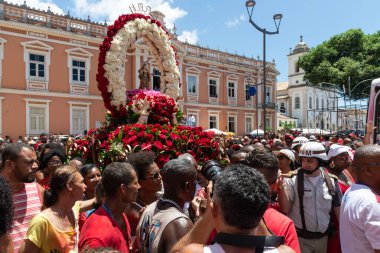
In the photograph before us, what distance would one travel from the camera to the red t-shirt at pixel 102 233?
261 cm

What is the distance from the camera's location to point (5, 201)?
1.95 m

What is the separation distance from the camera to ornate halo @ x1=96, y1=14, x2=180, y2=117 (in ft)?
21.8

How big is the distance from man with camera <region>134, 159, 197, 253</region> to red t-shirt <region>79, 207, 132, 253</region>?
0.49 feet

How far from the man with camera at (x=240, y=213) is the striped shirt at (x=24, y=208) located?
6.18 ft

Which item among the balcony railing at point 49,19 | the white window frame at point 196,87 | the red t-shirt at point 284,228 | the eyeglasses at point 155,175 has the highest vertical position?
the balcony railing at point 49,19

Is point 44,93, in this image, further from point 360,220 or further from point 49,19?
point 360,220

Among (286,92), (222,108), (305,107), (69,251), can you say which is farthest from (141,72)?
(286,92)

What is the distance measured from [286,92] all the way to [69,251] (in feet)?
190

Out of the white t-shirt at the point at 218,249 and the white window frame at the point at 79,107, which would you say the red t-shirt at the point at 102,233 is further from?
the white window frame at the point at 79,107

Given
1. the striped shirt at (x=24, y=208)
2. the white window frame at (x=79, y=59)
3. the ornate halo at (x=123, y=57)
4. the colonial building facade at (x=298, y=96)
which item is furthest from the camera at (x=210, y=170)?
the colonial building facade at (x=298, y=96)

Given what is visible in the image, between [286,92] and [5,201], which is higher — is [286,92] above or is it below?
above

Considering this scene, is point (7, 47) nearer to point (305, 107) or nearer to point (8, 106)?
point (8, 106)

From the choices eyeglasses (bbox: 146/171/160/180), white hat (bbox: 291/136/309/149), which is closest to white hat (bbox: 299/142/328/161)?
eyeglasses (bbox: 146/171/160/180)

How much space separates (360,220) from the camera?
2539mm
